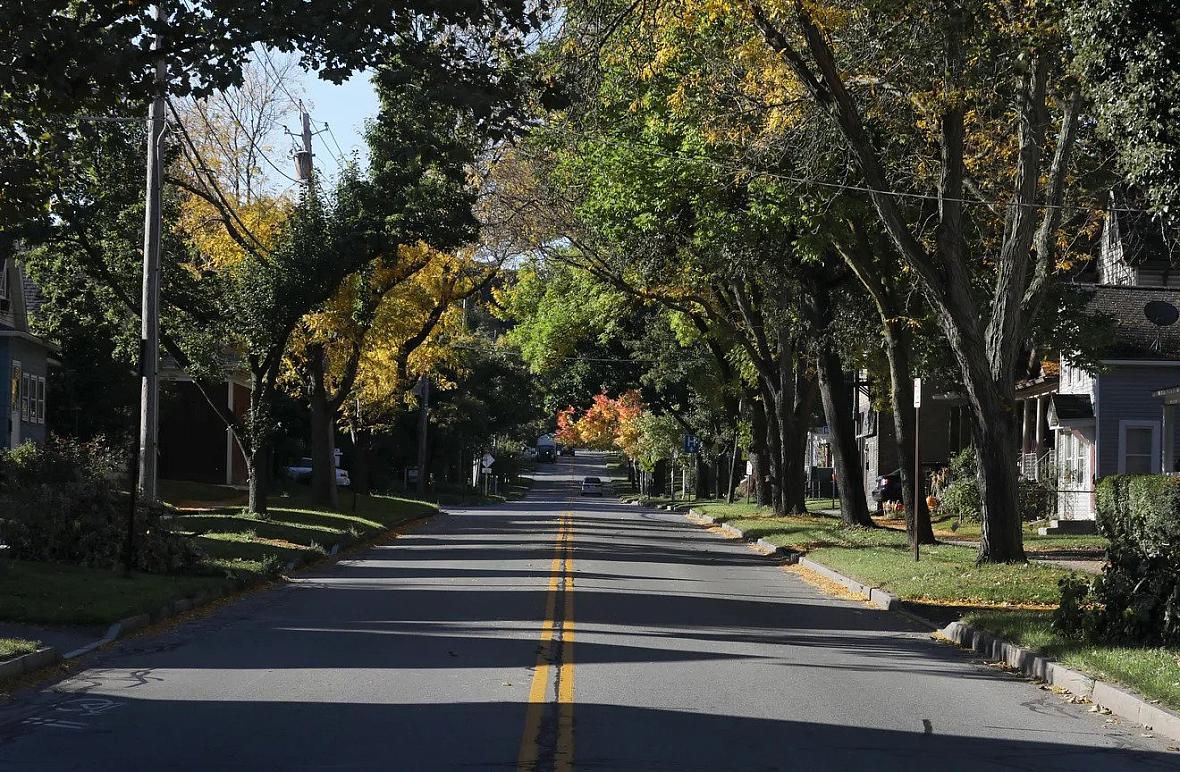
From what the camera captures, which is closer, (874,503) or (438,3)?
(438,3)

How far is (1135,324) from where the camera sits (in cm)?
3662

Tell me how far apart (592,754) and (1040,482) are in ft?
110

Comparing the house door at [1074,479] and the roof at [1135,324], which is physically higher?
the roof at [1135,324]

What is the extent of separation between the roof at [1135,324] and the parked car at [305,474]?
3590cm

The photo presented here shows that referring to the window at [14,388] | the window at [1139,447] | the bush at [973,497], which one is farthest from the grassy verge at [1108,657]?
the window at [14,388]

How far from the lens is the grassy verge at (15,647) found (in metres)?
12.1

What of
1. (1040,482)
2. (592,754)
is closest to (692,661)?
(592,754)

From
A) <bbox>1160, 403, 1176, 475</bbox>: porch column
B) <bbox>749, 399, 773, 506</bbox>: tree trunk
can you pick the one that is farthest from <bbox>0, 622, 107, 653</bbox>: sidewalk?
<bbox>749, 399, 773, 506</bbox>: tree trunk

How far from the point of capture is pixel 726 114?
2198cm

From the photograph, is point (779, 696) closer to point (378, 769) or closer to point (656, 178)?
point (378, 769)

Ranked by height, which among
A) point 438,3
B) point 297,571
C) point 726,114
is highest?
point 726,114

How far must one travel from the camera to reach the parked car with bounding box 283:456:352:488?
66.1 meters

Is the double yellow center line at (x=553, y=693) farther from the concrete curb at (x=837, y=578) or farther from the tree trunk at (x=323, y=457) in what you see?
the tree trunk at (x=323, y=457)

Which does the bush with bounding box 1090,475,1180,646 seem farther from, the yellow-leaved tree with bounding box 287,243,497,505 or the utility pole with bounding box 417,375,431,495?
the utility pole with bounding box 417,375,431,495
